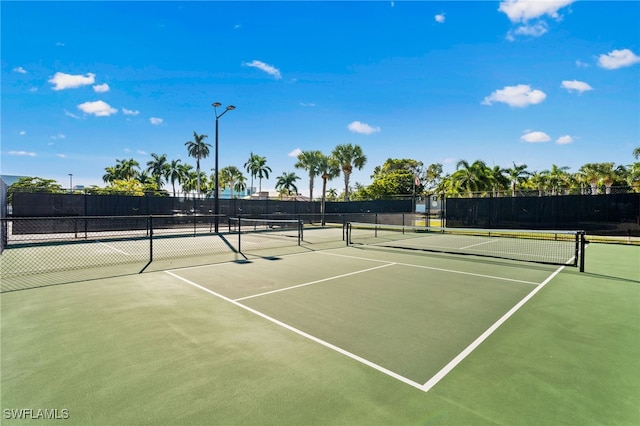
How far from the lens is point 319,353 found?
13.3 ft

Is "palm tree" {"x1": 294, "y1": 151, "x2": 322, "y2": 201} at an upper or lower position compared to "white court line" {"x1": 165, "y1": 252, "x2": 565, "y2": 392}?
upper

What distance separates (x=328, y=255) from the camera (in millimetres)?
12305

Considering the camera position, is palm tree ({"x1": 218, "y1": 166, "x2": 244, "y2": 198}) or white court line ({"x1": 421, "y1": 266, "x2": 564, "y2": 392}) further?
palm tree ({"x1": 218, "y1": 166, "x2": 244, "y2": 198})

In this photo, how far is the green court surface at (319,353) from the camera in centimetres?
294

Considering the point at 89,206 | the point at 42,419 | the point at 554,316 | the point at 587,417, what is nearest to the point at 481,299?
the point at 554,316

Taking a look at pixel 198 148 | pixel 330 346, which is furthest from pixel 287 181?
pixel 330 346

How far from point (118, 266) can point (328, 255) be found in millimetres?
7085

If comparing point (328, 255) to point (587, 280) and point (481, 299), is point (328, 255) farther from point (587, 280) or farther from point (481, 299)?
point (587, 280)

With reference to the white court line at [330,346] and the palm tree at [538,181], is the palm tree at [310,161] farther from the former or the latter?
the palm tree at [538,181]

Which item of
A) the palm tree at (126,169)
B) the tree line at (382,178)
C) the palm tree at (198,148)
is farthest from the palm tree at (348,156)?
the palm tree at (126,169)

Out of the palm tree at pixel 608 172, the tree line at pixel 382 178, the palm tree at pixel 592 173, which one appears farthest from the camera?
the palm tree at pixel 592 173

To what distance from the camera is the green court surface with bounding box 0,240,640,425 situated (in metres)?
2.94

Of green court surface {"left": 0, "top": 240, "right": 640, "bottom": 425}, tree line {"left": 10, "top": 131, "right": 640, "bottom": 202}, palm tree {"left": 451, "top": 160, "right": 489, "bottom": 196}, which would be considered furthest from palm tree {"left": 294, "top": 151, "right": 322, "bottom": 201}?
green court surface {"left": 0, "top": 240, "right": 640, "bottom": 425}

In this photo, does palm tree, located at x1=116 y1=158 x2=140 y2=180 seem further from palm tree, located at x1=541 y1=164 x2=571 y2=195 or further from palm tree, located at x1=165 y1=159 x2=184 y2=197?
palm tree, located at x1=541 y1=164 x2=571 y2=195
